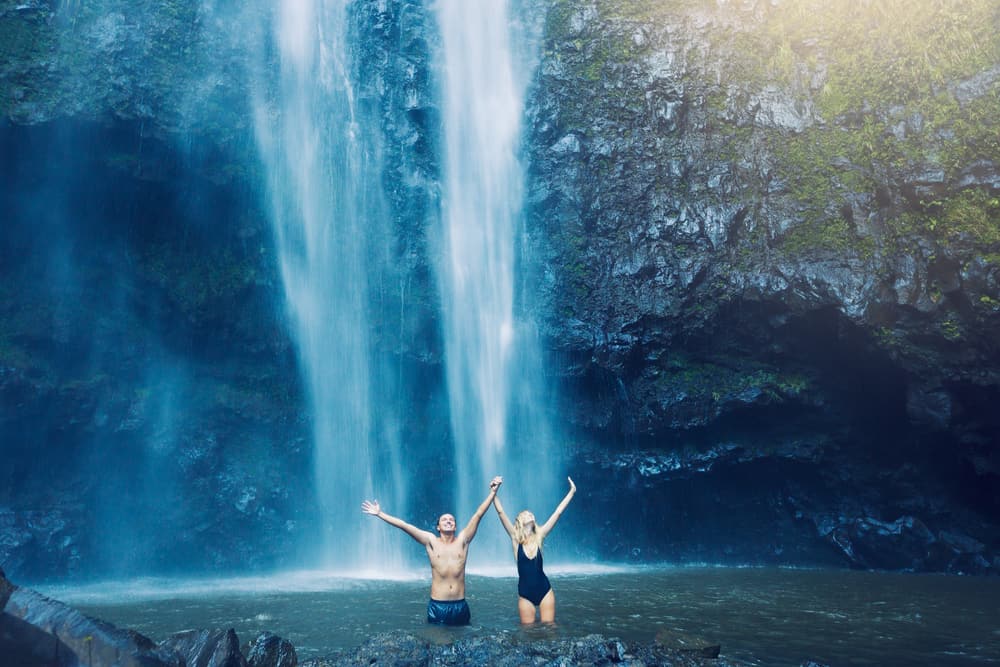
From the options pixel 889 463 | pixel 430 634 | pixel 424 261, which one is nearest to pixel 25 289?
pixel 424 261

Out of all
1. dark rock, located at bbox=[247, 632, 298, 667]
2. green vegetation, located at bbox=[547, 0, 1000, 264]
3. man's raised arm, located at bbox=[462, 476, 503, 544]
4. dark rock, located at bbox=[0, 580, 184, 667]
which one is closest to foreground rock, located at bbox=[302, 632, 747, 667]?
dark rock, located at bbox=[247, 632, 298, 667]

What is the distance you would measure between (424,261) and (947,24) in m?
16.7

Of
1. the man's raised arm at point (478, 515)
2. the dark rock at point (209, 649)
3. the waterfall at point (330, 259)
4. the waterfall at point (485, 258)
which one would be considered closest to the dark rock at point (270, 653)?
the dark rock at point (209, 649)

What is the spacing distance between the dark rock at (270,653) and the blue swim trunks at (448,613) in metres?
2.08

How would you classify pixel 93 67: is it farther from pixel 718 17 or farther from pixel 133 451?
pixel 718 17

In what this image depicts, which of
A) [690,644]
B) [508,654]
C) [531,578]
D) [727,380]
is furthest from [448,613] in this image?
[727,380]

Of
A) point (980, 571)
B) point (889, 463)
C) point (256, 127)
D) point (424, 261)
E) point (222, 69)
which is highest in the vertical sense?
point (222, 69)

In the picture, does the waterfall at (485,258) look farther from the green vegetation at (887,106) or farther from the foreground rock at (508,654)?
the foreground rock at (508,654)

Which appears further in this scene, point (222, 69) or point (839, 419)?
point (222, 69)

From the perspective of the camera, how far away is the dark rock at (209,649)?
6.28m

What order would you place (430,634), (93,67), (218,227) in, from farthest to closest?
(218,227)
(93,67)
(430,634)

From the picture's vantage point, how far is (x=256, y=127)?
21.4 metres

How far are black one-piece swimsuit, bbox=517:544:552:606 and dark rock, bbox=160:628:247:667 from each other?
134 inches

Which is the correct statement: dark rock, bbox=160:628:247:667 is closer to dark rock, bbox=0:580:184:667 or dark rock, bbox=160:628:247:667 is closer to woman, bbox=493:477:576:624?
dark rock, bbox=0:580:184:667
